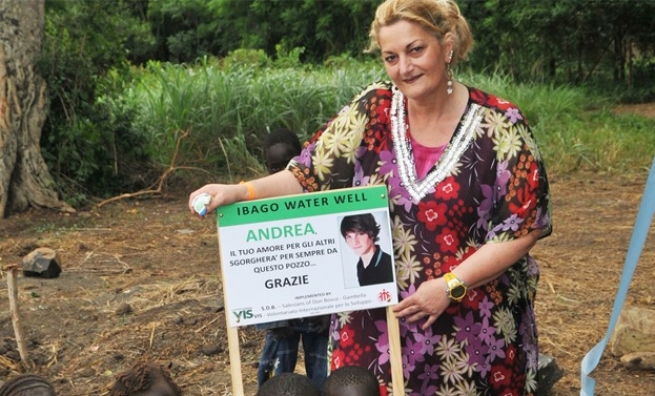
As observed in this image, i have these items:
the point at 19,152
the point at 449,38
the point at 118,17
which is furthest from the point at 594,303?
the point at 118,17

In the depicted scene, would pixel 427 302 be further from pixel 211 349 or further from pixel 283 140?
pixel 211 349

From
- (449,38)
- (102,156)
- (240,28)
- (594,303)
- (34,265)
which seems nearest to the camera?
(449,38)

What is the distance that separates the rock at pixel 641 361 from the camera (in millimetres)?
5230

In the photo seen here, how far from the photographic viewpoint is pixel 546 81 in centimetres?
2025

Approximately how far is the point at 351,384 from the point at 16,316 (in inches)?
114

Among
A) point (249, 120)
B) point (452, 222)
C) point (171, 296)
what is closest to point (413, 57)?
point (452, 222)

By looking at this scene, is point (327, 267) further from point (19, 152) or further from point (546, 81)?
point (546, 81)

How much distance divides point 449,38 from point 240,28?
25298 millimetres

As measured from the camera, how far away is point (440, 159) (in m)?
3.03

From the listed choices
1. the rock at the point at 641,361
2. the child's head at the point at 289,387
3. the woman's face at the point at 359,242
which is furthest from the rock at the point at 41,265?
the child's head at the point at 289,387

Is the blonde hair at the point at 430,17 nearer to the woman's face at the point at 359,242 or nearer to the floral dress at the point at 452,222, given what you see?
the floral dress at the point at 452,222

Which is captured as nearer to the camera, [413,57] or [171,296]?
[413,57]

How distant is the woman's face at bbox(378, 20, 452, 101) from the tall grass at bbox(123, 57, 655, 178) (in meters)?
8.34

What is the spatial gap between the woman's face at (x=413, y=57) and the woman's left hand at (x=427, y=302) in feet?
1.75
